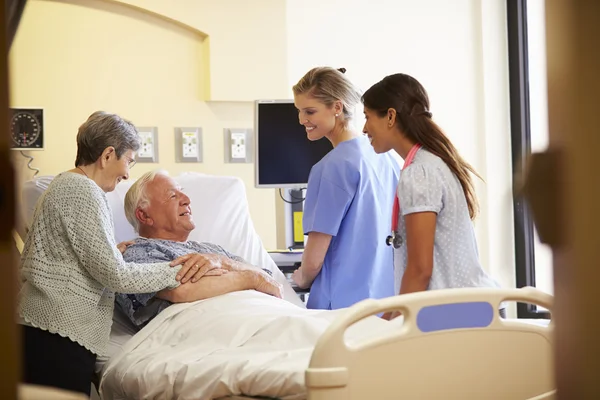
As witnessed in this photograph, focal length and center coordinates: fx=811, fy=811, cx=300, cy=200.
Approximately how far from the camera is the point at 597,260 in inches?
16.3

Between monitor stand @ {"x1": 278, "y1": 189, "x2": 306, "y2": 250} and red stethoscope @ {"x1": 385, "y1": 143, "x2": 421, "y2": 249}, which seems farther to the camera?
monitor stand @ {"x1": 278, "y1": 189, "x2": 306, "y2": 250}

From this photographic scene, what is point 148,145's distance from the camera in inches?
163

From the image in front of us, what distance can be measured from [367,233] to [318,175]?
270 mm

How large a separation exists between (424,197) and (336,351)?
28.5 inches

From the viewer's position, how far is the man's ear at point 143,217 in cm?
305

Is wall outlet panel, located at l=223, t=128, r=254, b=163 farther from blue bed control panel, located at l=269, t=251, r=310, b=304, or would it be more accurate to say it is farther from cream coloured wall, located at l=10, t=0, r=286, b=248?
blue bed control panel, located at l=269, t=251, r=310, b=304

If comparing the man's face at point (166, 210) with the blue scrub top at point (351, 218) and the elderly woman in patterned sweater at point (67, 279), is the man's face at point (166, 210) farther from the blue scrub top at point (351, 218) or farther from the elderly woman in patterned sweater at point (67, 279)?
the elderly woman in patterned sweater at point (67, 279)

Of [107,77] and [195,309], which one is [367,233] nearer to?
[195,309]

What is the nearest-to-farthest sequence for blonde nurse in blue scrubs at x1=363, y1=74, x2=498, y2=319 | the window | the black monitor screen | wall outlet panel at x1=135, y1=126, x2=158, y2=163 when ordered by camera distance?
blonde nurse in blue scrubs at x1=363, y1=74, x2=498, y2=319, the black monitor screen, wall outlet panel at x1=135, y1=126, x2=158, y2=163, the window

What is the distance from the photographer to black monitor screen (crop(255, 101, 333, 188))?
383cm

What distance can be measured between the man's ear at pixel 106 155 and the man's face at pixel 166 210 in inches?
19.5

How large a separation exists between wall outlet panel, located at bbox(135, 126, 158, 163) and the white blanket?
5.47 feet

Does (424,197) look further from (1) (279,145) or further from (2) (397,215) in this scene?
(1) (279,145)

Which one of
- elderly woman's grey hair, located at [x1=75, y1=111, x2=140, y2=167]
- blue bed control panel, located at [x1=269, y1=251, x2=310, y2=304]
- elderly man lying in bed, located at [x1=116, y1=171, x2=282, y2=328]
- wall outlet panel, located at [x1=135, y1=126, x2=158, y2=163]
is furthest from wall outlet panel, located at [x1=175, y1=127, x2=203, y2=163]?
elderly woman's grey hair, located at [x1=75, y1=111, x2=140, y2=167]
